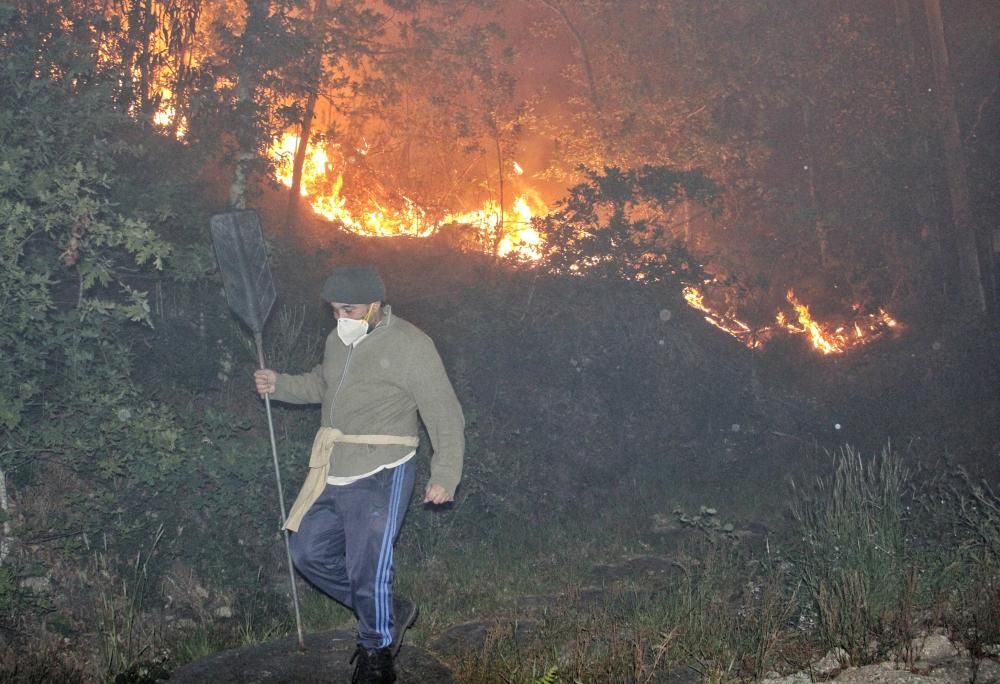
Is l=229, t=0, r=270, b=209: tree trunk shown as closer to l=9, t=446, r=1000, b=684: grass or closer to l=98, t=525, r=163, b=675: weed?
l=9, t=446, r=1000, b=684: grass

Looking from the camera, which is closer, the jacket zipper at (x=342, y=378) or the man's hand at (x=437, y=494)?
the man's hand at (x=437, y=494)

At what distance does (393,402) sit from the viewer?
17.2ft

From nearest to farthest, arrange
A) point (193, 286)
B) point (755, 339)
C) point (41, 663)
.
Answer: point (41, 663) → point (193, 286) → point (755, 339)

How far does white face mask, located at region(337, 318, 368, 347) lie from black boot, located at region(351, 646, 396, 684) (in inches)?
63.9

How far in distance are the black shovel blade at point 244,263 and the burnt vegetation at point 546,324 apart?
1.20m

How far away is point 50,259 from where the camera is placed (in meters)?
7.25

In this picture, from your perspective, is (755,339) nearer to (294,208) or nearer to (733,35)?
(733,35)

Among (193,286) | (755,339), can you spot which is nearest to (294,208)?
(193,286)

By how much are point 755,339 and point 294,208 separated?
31.2 feet

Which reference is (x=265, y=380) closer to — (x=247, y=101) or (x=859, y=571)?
(x=859, y=571)

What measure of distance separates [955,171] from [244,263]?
19.5 metres

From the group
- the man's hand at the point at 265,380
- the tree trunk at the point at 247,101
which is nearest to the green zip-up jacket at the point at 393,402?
the man's hand at the point at 265,380

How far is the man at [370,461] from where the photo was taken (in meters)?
5.11

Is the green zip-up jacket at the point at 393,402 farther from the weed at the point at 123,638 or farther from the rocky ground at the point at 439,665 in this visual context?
the weed at the point at 123,638
